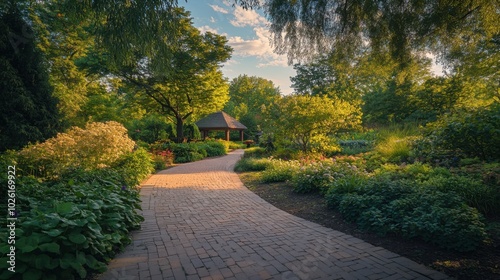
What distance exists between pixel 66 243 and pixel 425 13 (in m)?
5.37

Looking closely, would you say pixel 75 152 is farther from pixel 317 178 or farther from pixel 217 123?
pixel 217 123

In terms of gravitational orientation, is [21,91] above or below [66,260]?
above

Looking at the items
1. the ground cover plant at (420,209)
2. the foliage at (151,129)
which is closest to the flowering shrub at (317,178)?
the ground cover plant at (420,209)

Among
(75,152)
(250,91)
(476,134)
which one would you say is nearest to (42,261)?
(75,152)

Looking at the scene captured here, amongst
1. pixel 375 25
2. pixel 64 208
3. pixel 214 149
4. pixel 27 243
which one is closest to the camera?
pixel 27 243

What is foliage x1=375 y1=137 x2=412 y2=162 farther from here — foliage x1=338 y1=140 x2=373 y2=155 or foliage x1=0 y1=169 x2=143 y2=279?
foliage x1=0 y1=169 x2=143 y2=279

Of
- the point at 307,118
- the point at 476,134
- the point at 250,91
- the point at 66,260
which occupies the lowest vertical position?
the point at 66,260

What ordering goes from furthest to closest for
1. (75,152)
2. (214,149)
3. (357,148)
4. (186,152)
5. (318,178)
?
(214,149) < (186,152) < (357,148) < (75,152) < (318,178)

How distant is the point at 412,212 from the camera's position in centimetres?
Result: 399

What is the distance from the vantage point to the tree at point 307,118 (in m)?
11.8

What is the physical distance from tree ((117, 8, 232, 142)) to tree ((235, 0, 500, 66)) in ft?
40.9

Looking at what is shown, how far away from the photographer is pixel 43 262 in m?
2.30

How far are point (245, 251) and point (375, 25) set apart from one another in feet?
12.7

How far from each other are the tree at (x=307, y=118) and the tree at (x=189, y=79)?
23.2ft
